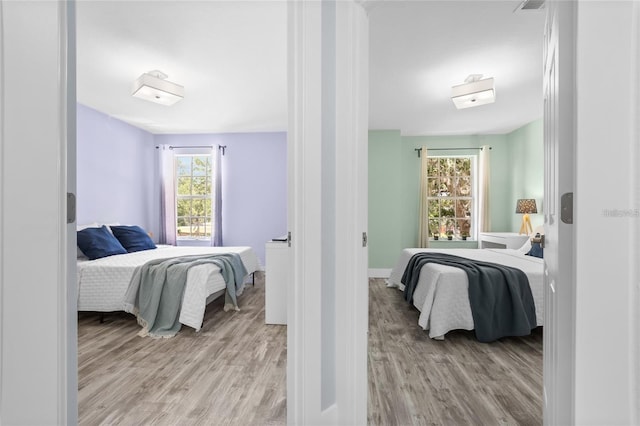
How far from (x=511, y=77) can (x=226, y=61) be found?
9.35 ft

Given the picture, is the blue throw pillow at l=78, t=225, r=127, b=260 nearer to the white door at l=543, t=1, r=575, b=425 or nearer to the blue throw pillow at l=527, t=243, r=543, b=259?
the white door at l=543, t=1, r=575, b=425

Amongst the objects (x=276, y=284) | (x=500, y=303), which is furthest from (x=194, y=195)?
(x=500, y=303)

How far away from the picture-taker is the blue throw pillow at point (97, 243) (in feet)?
11.4

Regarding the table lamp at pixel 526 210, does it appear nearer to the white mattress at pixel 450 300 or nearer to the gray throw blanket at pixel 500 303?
the white mattress at pixel 450 300

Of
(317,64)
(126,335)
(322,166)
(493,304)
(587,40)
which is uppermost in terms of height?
(317,64)

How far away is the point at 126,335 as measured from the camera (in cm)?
280

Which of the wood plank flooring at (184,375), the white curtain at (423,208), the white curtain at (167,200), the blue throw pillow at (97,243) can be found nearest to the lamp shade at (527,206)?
the white curtain at (423,208)

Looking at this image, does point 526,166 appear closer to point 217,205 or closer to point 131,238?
point 217,205

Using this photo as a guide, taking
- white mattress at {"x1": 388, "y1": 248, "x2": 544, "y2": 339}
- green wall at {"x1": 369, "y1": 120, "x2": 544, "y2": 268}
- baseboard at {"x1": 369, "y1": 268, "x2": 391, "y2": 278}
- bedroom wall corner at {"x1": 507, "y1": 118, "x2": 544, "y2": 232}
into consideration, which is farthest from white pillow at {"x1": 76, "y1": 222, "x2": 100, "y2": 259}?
bedroom wall corner at {"x1": 507, "y1": 118, "x2": 544, "y2": 232}

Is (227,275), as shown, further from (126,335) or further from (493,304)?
(493,304)

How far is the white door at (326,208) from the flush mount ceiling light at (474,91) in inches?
93.0

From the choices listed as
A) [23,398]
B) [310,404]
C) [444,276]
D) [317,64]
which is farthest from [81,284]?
[444,276]

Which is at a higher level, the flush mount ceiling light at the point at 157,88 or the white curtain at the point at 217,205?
the flush mount ceiling light at the point at 157,88

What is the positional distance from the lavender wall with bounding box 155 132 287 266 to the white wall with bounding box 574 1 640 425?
4925mm
